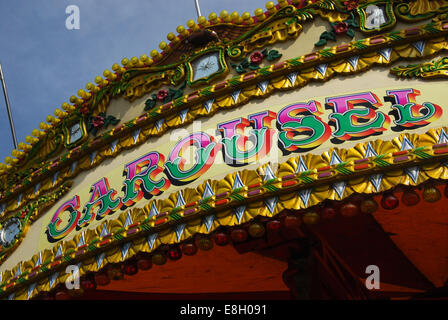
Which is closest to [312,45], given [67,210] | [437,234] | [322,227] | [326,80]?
[326,80]

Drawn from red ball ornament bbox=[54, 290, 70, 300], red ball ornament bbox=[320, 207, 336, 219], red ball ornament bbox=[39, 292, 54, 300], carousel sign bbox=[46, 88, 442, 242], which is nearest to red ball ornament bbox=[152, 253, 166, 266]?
carousel sign bbox=[46, 88, 442, 242]

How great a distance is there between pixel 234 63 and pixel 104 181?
188 cm

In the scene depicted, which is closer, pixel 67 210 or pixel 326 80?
pixel 326 80

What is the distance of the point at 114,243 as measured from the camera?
5746mm

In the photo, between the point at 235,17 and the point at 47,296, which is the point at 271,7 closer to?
the point at 235,17

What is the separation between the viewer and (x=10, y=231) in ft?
24.6

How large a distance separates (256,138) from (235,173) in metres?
0.47

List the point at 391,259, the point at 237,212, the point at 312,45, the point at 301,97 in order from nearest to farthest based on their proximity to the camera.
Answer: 1. the point at 237,212
2. the point at 301,97
3. the point at 312,45
4. the point at 391,259

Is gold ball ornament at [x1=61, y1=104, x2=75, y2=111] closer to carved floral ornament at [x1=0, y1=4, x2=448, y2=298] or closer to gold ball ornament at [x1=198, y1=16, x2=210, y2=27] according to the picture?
carved floral ornament at [x1=0, y1=4, x2=448, y2=298]

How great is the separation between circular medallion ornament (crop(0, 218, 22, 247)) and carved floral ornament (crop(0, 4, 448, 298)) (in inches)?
4.2

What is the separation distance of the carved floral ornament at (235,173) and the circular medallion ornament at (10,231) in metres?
0.11

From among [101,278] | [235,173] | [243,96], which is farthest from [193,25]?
[101,278]

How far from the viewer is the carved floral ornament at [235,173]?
500 centimetres

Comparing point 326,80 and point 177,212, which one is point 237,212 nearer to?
point 177,212
